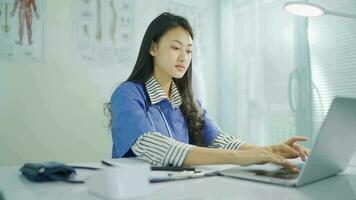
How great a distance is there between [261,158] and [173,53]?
2.21ft

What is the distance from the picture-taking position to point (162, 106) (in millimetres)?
1387

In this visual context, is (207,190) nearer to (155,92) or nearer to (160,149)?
(160,149)

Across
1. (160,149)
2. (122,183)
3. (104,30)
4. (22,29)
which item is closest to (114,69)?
(104,30)

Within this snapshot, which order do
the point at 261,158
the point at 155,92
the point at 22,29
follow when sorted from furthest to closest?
the point at 22,29, the point at 155,92, the point at 261,158

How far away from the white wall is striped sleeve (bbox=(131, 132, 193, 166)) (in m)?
1.21

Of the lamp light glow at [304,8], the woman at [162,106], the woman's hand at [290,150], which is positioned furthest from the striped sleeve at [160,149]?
the lamp light glow at [304,8]

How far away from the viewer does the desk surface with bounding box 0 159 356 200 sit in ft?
1.99

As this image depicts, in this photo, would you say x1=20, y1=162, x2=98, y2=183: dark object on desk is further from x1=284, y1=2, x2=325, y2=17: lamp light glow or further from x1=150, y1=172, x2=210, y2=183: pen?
x1=284, y1=2, x2=325, y2=17: lamp light glow

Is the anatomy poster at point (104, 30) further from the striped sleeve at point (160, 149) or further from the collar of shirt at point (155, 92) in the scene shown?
the striped sleeve at point (160, 149)

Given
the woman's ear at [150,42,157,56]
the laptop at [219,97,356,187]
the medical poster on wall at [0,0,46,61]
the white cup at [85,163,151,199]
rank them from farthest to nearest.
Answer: the medical poster on wall at [0,0,46,61] → the woman's ear at [150,42,157,56] → the laptop at [219,97,356,187] → the white cup at [85,163,151,199]

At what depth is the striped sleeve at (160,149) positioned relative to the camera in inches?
38.2

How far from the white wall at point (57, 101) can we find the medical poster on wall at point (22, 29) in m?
0.04

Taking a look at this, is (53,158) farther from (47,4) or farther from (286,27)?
(286,27)

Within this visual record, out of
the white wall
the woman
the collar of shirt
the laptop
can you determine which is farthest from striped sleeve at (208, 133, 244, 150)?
the white wall
